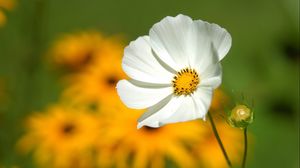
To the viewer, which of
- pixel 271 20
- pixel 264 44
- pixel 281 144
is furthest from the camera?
pixel 271 20

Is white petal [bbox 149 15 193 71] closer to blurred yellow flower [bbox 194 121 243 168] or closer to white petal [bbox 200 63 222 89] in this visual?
white petal [bbox 200 63 222 89]

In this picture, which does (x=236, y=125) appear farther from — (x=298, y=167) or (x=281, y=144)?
(x=281, y=144)

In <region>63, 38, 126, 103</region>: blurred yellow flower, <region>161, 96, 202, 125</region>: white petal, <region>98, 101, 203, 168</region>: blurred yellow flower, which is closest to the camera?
<region>161, 96, 202, 125</region>: white petal

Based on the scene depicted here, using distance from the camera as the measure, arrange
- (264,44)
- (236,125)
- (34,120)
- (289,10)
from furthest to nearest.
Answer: (264,44), (289,10), (34,120), (236,125)

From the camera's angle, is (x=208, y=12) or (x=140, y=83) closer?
(x=140, y=83)

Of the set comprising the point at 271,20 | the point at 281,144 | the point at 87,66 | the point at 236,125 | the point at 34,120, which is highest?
the point at 271,20

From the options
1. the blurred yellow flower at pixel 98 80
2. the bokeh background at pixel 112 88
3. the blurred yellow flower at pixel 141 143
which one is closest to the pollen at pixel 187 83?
the bokeh background at pixel 112 88

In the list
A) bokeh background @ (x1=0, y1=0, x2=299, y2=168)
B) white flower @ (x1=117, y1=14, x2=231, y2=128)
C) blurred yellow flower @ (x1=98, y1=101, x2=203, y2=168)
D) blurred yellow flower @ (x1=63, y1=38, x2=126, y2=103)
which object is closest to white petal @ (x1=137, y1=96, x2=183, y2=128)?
white flower @ (x1=117, y1=14, x2=231, y2=128)

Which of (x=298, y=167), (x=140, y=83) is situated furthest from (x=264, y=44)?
(x=140, y=83)
